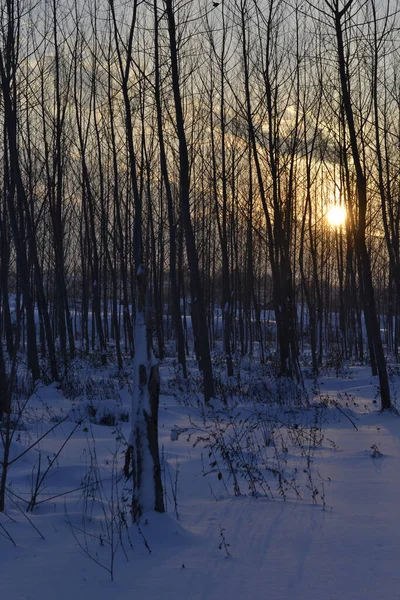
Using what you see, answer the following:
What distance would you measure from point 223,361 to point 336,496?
1547 centimetres

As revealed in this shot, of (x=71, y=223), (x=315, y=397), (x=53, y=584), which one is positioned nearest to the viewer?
(x=53, y=584)

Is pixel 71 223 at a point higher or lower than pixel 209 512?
higher

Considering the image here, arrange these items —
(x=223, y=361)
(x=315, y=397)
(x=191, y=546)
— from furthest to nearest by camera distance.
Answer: (x=223, y=361) < (x=315, y=397) < (x=191, y=546)

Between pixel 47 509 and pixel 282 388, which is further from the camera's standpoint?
pixel 282 388

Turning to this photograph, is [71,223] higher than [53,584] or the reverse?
higher

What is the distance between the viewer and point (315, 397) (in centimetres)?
1069

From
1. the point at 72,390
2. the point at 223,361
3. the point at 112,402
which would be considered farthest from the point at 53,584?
the point at 223,361

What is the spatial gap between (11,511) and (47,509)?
0.25 metres

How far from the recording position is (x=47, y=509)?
389cm

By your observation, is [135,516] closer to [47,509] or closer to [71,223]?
[47,509]

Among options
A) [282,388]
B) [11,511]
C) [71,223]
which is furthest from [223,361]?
[11,511]

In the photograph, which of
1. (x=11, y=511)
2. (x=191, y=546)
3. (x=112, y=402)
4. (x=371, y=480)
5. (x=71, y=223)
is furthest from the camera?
(x=71, y=223)

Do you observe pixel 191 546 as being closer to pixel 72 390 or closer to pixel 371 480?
pixel 371 480

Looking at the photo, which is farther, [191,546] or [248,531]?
[248,531]
